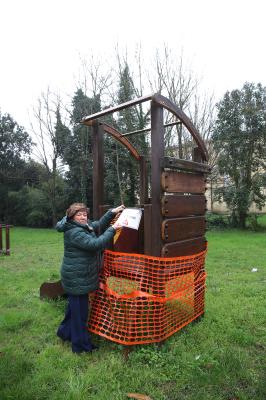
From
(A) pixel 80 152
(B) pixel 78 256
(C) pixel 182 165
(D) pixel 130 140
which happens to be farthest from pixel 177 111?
(A) pixel 80 152

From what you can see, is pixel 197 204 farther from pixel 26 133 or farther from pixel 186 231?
pixel 26 133

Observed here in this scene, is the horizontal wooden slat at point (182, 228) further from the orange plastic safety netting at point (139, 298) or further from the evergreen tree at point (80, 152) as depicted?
the evergreen tree at point (80, 152)

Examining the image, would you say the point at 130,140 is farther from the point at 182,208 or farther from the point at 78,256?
the point at 78,256

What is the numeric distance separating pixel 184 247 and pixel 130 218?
822 millimetres

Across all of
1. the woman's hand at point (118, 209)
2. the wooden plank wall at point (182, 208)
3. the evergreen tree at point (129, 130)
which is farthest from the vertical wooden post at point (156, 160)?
the evergreen tree at point (129, 130)

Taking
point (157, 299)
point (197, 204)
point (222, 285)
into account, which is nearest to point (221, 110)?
point (222, 285)

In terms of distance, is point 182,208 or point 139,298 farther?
point 182,208

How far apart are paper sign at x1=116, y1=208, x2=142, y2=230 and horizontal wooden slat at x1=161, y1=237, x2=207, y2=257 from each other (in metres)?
0.42

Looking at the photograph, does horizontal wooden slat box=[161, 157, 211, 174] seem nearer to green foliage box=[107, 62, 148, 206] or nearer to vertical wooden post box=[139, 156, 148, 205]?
vertical wooden post box=[139, 156, 148, 205]

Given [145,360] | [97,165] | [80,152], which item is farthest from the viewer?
[80,152]

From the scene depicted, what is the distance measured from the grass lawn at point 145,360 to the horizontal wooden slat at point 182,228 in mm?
1181

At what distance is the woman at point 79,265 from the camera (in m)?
3.53

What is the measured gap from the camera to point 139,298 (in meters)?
3.67

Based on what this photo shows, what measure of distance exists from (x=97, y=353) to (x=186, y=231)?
1731 millimetres
